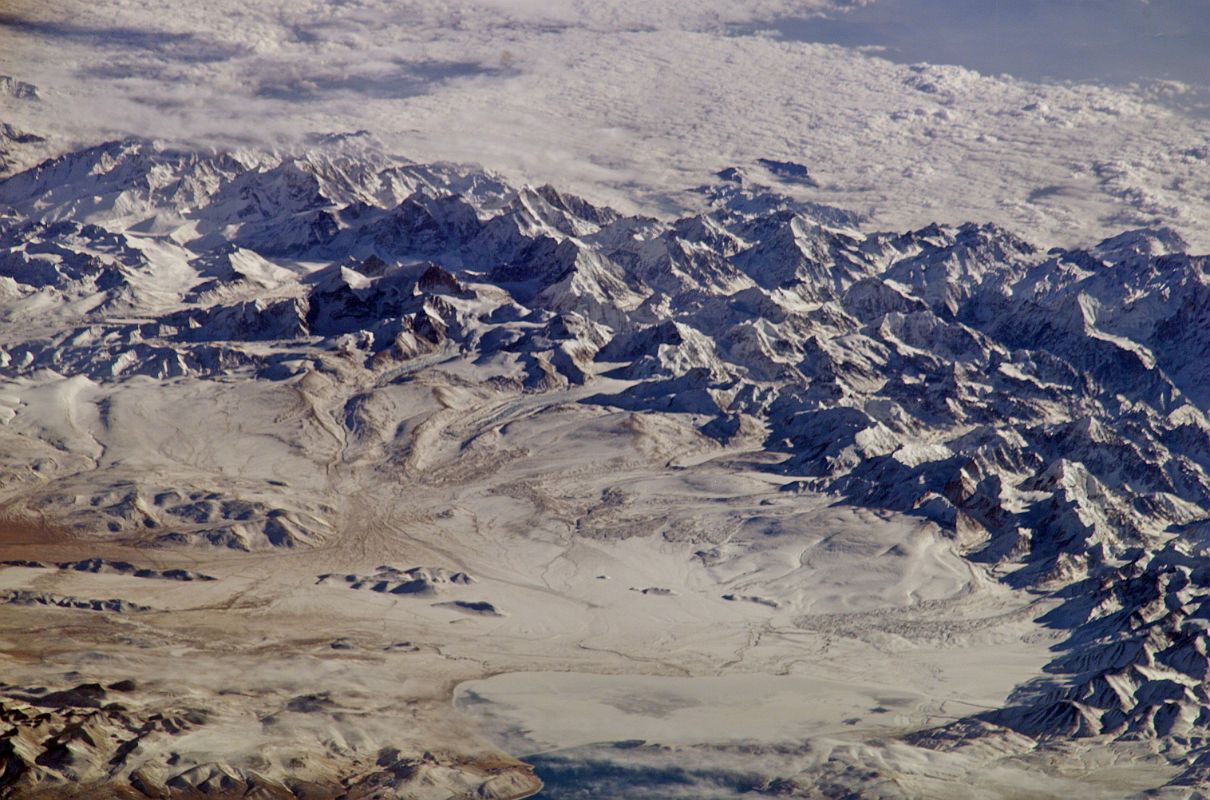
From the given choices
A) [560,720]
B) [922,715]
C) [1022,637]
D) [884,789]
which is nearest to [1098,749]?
[922,715]

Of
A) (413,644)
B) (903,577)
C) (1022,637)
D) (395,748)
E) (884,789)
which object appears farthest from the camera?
(903,577)

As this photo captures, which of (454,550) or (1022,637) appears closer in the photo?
(1022,637)

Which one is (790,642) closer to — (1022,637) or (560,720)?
(1022,637)

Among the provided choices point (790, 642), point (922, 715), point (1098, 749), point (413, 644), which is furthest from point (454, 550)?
point (1098, 749)

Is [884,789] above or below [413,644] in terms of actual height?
above

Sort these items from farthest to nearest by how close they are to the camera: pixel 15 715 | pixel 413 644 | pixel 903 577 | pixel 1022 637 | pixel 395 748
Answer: pixel 903 577 → pixel 1022 637 → pixel 413 644 → pixel 395 748 → pixel 15 715

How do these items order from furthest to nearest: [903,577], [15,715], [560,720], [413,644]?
1. [903,577]
2. [413,644]
3. [560,720]
4. [15,715]

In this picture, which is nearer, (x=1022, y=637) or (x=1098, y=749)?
(x=1098, y=749)

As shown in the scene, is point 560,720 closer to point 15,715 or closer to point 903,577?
point 15,715

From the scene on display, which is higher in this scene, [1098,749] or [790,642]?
[1098,749]
